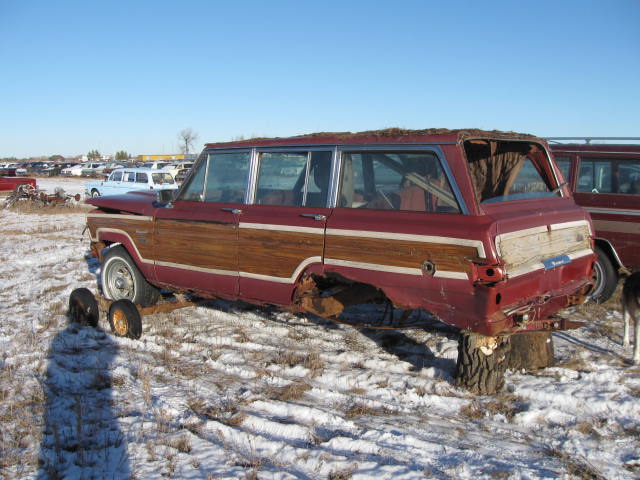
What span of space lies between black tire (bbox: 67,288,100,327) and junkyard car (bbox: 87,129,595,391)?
0.64 meters

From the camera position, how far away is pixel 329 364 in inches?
189

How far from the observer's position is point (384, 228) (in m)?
4.13

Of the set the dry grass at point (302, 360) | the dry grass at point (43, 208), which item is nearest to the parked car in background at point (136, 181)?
the dry grass at point (43, 208)

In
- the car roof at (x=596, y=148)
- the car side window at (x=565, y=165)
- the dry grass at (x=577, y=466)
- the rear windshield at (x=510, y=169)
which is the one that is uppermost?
the car roof at (x=596, y=148)

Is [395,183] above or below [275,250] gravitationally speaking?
above

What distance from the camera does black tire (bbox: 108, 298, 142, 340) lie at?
5.46 metres

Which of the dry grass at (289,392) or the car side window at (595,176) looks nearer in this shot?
the dry grass at (289,392)

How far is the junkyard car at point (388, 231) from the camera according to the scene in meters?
3.82

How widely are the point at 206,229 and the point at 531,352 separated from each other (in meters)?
3.11

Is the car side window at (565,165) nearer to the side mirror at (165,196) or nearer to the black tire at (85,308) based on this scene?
the side mirror at (165,196)

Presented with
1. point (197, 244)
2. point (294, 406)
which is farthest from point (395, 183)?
point (197, 244)

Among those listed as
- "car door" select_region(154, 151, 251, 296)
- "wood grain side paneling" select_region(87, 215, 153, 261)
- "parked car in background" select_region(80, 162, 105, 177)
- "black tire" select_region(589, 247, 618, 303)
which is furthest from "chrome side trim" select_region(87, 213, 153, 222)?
"parked car in background" select_region(80, 162, 105, 177)

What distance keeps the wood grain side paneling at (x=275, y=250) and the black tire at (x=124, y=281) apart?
185 cm

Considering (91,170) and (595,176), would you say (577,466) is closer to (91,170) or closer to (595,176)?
(595,176)
